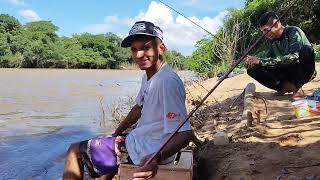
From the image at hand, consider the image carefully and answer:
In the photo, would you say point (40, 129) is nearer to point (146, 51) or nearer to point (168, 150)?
point (146, 51)

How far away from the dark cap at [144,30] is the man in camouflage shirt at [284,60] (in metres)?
3.06

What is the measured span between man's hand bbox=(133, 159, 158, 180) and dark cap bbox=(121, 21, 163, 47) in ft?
2.78

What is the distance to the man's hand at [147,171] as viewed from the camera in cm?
265

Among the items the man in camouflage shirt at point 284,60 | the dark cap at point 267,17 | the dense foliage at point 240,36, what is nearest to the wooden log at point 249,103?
the man in camouflage shirt at point 284,60

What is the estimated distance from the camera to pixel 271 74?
21.2 ft

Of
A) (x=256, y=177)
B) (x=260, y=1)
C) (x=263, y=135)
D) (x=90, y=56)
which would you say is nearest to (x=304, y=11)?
(x=260, y=1)

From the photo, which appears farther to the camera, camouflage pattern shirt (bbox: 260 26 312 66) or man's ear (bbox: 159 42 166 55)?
camouflage pattern shirt (bbox: 260 26 312 66)

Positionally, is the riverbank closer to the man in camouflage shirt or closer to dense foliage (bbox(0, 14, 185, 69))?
the man in camouflage shirt

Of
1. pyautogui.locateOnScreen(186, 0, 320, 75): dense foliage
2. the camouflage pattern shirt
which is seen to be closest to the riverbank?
the camouflage pattern shirt

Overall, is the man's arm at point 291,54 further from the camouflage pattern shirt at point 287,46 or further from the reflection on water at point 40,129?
the reflection on water at point 40,129

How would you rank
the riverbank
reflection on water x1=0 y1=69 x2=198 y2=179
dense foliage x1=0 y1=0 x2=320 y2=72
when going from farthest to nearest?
1. dense foliage x1=0 y1=0 x2=320 y2=72
2. reflection on water x1=0 y1=69 x2=198 y2=179
3. the riverbank

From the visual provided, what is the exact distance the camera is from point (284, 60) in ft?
19.9

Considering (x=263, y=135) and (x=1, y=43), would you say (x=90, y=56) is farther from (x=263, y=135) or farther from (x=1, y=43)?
(x=263, y=135)

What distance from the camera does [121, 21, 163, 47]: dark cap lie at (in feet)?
9.52
